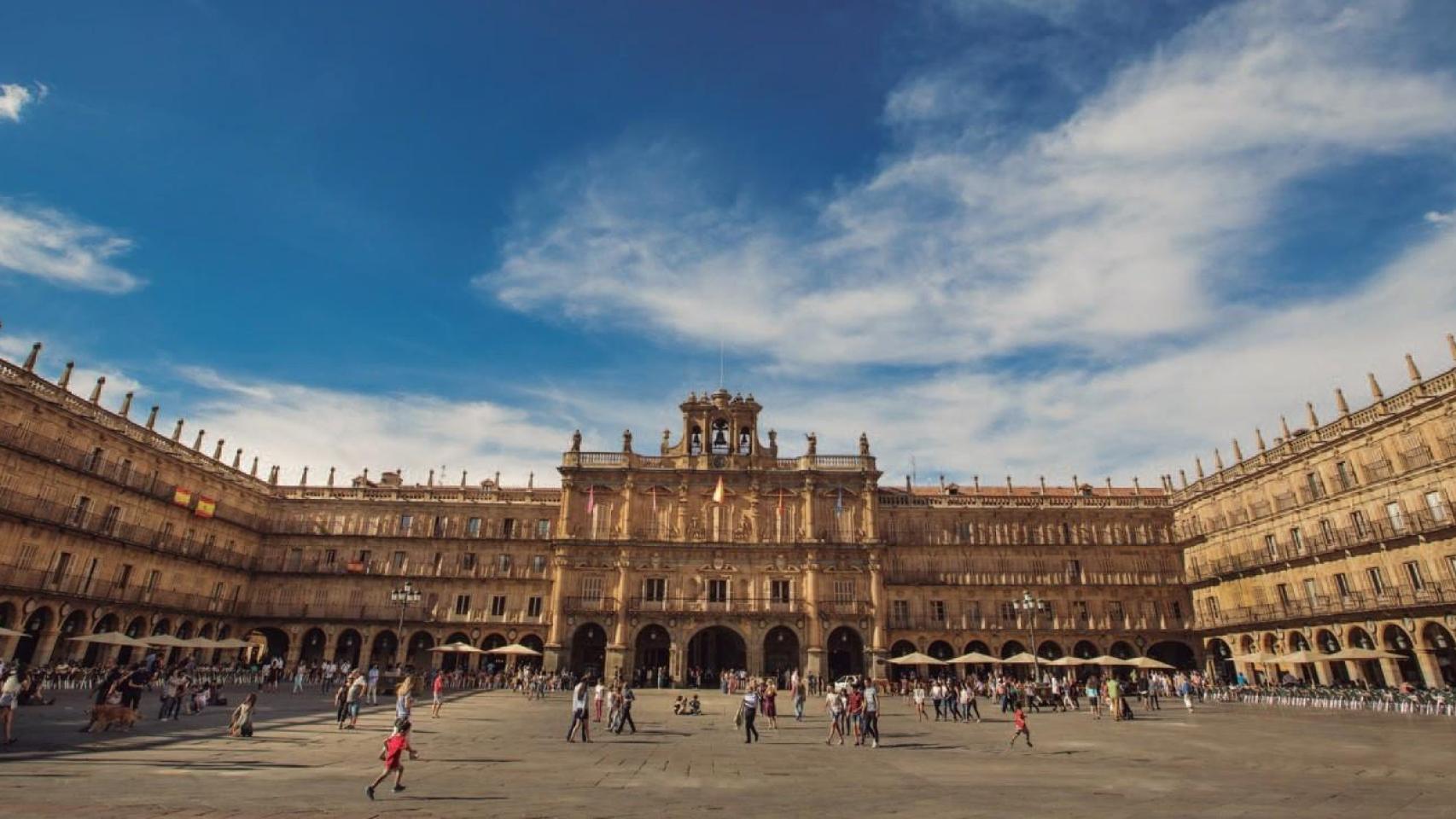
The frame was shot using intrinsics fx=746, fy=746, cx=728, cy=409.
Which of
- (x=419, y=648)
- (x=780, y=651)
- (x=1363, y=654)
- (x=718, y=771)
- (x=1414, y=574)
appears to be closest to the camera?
(x=718, y=771)

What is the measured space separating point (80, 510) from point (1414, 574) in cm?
6571

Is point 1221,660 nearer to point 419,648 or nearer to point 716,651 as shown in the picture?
point 716,651

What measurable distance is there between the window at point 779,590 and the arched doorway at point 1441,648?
31389 mm

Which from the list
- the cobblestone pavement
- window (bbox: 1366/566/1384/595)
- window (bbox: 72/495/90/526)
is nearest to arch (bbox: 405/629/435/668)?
window (bbox: 72/495/90/526)

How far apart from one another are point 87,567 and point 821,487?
41.4 meters

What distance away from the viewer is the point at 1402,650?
1446 inches

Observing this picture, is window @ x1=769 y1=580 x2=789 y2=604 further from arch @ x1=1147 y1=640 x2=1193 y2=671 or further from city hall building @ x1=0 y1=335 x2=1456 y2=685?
arch @ x1=1147 y1=640 x2=1193 y2=671

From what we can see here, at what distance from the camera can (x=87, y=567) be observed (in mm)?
38562

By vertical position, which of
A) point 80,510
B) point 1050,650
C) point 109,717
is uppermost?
point 80,510

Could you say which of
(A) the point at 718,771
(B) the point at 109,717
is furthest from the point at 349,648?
(A) the point at 718,771

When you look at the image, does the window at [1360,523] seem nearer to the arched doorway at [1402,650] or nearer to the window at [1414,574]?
the window at [1414,574]

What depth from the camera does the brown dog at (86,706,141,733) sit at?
17.9 metres

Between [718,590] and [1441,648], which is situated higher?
[718,590]

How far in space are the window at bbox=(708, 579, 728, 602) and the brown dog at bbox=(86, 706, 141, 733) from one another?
3259 cm
